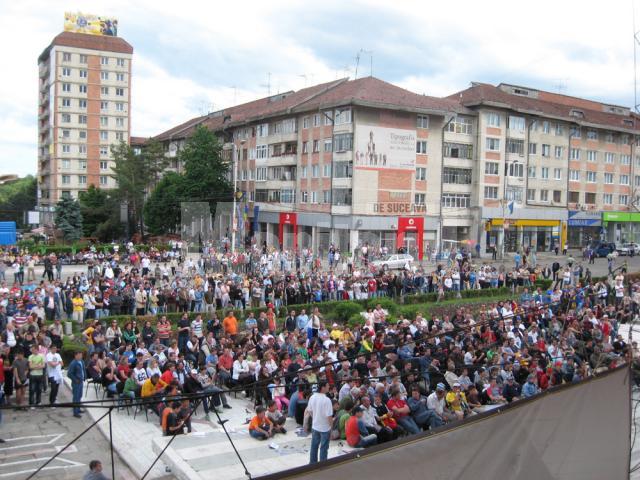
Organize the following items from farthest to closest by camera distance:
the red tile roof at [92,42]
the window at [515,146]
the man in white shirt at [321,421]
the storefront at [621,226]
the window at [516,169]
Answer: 1. the red tile roof at [92,42]
2. the storefront at [621,226]
3. the window at [516,169]
4. the window at [515,146]
5. the man in white shirt at [321,421]

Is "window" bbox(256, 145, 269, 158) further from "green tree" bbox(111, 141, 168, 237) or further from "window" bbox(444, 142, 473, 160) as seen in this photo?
"window" bbox(444, 142, 473, 160)

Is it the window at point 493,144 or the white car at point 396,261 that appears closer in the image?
the white car at point 396,261

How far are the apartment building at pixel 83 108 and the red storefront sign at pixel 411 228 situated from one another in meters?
48.1

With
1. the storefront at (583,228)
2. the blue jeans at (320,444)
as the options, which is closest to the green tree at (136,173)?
the storefront at (583,228)

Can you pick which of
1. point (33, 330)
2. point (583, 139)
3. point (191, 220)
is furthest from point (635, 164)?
point (33, 330)

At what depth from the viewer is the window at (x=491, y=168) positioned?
174ft

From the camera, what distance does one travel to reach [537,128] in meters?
56.7

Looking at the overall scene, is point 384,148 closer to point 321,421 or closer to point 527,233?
point 527,233

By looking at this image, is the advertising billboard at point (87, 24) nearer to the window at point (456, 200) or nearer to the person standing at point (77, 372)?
the window at point (456, 200)

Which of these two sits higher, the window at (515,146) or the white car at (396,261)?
the window at (515,146)

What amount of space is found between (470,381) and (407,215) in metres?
36.2

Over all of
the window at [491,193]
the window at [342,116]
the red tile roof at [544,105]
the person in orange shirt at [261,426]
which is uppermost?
the red tile roof at [544,105]

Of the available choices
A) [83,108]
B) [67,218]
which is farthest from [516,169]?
[83,108]

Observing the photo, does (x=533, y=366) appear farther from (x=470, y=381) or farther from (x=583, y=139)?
(x=583, y=139)
